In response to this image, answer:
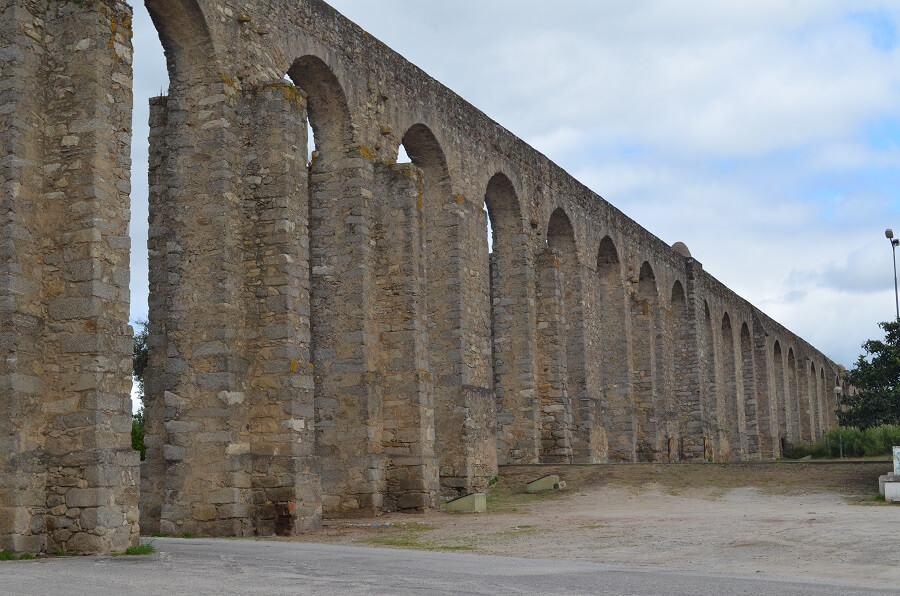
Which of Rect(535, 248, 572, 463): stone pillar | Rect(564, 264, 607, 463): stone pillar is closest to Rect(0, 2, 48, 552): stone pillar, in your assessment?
Rect(535, 248, 572, 463): stone pillar

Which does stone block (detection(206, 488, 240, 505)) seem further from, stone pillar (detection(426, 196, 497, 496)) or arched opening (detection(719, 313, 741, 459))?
arched opening (detection(719, 313, 741, 459))

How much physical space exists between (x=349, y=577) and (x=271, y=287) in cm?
605

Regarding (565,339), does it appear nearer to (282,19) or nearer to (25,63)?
(282,19)

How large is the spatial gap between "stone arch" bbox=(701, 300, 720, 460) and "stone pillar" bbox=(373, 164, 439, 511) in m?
19.6

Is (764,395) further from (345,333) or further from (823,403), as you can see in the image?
(345,333)

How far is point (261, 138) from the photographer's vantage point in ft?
48.2

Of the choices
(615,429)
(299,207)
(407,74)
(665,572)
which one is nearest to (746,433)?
(615,429)

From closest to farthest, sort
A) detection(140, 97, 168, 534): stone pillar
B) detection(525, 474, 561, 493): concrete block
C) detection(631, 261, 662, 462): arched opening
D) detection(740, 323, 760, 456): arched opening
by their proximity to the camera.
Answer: detection(140, 97, 168, 534): stone pillar < detection(525, 474, 561, 493): concrete block < detection(631, 261, 662, 462): arched opening < detection(740, 323, 760, 456): arched opening

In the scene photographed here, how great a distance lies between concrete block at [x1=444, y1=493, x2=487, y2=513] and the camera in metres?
17.4

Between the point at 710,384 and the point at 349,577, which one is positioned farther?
the point at 710,384

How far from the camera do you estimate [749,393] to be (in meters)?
44.1

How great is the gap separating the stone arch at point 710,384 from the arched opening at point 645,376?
4.51 metres

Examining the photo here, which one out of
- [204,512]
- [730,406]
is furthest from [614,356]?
[204,512]

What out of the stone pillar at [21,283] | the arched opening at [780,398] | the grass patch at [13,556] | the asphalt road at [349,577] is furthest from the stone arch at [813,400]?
the grass patch at [13,556]
